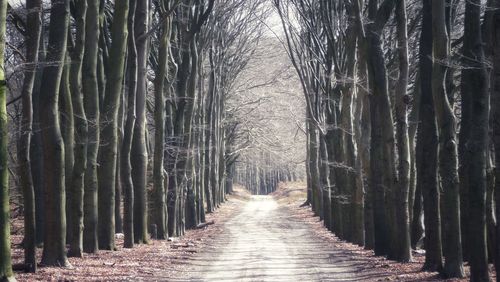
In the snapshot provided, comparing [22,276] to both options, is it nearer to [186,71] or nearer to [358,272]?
[358,272]

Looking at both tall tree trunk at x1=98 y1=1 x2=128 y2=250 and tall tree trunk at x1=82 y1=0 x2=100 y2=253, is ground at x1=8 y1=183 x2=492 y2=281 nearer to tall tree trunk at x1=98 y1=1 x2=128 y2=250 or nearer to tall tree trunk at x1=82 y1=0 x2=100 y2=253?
tall tree trunk at x1=82 y1=0 x2=100 y2=253

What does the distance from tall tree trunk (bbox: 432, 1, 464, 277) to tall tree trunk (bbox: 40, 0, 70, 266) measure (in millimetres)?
7712

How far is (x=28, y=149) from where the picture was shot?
15758mm

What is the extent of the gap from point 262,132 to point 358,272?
4883 cm

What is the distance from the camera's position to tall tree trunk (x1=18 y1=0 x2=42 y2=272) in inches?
599

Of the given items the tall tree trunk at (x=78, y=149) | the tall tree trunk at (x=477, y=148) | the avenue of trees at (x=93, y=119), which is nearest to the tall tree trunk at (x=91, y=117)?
the avenue of trees at (x=93, y=119)

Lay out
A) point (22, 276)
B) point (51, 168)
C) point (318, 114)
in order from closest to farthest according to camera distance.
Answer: point (22, 276)
point (51, 168)
point (318, 114)

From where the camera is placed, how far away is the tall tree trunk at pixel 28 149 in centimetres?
1523

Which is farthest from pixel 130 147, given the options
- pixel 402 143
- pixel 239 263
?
pixel 402 143

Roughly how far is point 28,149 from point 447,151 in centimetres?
864

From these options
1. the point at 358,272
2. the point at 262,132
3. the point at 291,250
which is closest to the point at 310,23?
the point at 291,250

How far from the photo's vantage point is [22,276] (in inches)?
574

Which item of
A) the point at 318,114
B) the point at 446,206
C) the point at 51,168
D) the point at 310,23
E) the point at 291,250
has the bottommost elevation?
the point at 291,250

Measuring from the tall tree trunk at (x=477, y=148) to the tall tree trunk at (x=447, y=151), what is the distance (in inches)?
56.9
